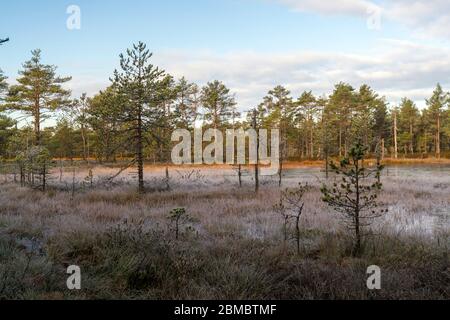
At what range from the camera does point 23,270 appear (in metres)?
5.23

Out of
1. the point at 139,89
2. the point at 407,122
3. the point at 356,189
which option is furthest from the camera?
the point at 407,122

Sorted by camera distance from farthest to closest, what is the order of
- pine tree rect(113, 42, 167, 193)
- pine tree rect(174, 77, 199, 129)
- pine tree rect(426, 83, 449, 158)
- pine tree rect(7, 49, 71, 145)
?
pine tree rect(426, 83, 449, 158) → pine tree rect(174, 77, 199, 129) → pine tree rect(7, 49, 71, 145) → pine tree rect(113, 42, 167, 193)

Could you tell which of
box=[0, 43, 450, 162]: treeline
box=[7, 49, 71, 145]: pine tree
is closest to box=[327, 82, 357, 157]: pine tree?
box=[0, 43, 450, 162]: treeline

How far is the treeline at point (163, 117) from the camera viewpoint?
1891cm

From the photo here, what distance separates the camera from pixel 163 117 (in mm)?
19250

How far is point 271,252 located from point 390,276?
2.06 m

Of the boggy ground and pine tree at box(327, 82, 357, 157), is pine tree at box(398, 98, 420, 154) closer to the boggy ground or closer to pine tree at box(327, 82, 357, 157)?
pine tree at box(327, 82, 357, 157)

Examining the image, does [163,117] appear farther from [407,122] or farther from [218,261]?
[407,122]

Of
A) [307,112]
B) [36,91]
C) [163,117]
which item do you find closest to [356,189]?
[163,117]

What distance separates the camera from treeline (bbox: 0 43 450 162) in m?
18.9

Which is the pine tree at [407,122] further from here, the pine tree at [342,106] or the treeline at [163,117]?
the pine tree at [342,106]

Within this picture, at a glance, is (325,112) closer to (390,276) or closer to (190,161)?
(190,161)
